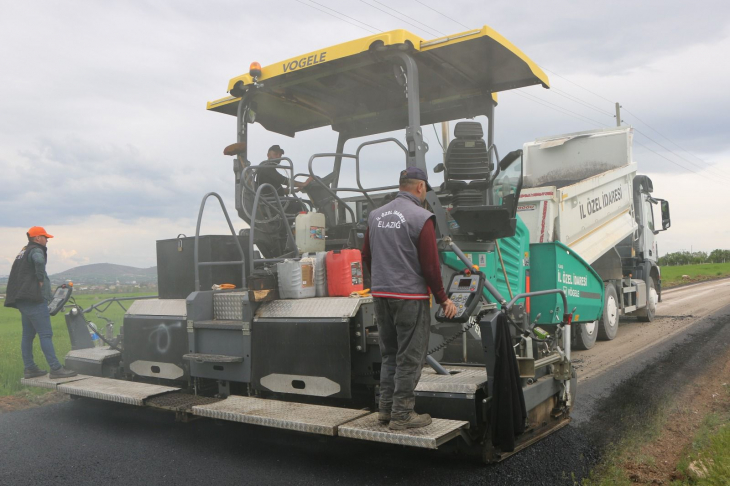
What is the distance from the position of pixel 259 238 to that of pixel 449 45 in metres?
2.52

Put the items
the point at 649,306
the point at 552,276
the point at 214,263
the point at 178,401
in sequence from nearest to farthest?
the point at 178,401 < the point at 214,263 < the point at 552,276 < the point at 649,306

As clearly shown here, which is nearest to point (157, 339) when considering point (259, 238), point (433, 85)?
point (259, 238)

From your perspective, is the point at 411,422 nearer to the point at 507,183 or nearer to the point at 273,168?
the point at 507,183

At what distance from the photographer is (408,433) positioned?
11.7ft

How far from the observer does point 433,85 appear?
18.4 feet

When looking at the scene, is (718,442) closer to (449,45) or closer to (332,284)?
(332,284)

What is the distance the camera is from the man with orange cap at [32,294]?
654cm

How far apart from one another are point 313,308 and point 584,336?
6067 mm

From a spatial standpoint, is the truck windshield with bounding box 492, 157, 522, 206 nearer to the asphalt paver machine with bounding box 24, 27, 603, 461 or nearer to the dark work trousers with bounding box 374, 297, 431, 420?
the asphalt paver machine with bounding box 24, 27, 603, 461

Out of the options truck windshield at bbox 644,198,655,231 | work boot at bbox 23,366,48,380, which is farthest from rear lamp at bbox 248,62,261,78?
truck windshield at bbox 644,198,655,231

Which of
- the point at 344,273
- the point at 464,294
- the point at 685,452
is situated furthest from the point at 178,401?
the point at 685,452

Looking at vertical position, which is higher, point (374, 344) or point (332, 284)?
point (332, 284)

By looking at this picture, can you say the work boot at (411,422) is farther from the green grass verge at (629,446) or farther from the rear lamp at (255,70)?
the rear lamp at (255,70)

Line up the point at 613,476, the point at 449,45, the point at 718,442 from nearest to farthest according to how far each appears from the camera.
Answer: the point at 613,476
the point at 718,442
the point at 449,45
